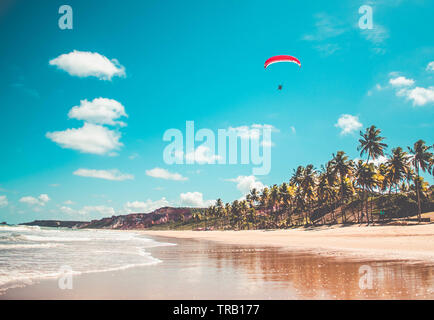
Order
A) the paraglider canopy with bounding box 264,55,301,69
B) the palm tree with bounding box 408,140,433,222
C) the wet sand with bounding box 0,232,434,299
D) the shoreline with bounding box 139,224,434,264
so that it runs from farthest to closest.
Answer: the palm tree with bounding box 408,140,433,222, the paraglider canopy with bounding box 264,55,301,69, the shoreline with bounding box 139,224,434,264, the wet sand with bounding box 0,232,434,299

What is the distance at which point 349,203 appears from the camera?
7825cm

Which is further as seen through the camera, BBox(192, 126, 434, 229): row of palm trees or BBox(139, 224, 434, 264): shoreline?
BBox(192, 126, 434, 229): row of palm trees

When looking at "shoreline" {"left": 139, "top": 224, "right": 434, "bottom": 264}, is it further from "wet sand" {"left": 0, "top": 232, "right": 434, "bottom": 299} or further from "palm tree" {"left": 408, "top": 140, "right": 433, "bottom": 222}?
"palm tree" {"left": 408, "top": 140, "right": 433, "bottom": 222}

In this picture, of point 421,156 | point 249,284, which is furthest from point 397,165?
point 249,284
